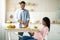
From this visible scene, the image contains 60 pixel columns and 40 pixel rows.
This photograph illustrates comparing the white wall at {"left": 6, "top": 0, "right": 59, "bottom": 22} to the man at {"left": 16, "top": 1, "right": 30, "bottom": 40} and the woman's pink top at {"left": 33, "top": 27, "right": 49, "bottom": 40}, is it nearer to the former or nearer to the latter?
the man at {"left": 16, "top": 1, "right": 30, "bottom": 40}

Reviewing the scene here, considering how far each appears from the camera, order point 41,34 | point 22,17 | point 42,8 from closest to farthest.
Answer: point 41,34 < point 22,17 < point 42,8

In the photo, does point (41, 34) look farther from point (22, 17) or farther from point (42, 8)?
point (42, 8)

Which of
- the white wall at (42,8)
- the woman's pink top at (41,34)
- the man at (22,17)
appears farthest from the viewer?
the white wall at (42,8)

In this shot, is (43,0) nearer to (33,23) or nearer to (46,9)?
(46,9)

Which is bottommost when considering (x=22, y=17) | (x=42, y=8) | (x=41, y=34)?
(x=41, y=34)

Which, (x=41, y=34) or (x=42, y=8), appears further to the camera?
(x=42, y=8)

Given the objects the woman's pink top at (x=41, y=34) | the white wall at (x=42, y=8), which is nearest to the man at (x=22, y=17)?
the woman's pink top at (x=41, y=34)

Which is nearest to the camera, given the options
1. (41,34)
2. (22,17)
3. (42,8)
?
(41,34)

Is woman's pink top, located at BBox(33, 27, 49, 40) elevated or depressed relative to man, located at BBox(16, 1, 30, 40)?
depressed

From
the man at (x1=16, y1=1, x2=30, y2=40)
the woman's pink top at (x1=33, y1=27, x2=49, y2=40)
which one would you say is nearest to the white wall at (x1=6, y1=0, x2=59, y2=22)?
the man at (x1=16, y1=1, x2=30, y2=40)

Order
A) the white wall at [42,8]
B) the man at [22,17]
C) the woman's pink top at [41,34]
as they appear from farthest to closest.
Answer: the white wall at [42,8] → the man at [22,17] → the woman's pink top at [41,34]

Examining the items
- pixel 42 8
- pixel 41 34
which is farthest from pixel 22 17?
pixel 42 8

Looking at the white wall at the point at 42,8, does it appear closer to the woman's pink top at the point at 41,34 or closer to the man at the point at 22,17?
the man at the point at 22,17

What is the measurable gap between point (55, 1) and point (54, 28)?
0.95 m
